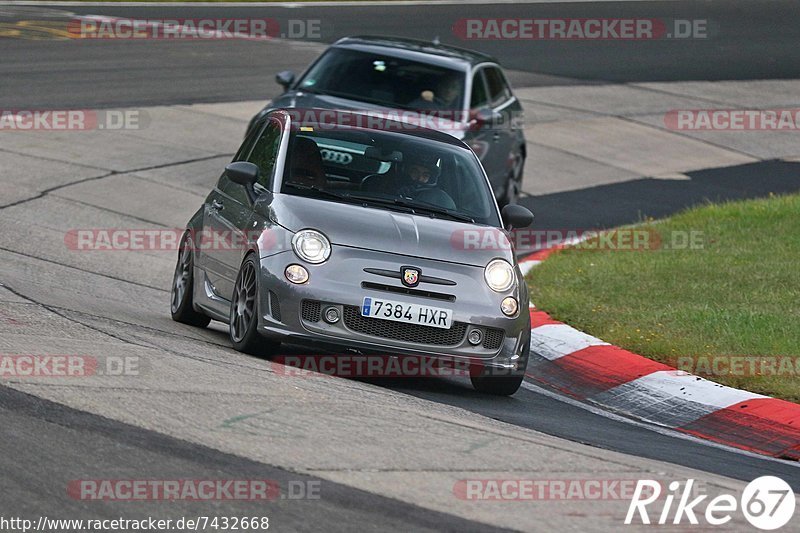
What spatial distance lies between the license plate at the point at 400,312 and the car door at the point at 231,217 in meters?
1.05

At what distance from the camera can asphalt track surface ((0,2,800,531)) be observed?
5.88 m

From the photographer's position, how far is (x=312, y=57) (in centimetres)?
2678

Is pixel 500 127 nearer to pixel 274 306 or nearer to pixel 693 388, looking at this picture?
pixel 693 388

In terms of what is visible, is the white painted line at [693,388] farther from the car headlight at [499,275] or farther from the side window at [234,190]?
the side window at [234,190]

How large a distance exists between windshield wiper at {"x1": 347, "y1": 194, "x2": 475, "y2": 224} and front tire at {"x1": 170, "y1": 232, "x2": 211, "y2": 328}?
1612mm

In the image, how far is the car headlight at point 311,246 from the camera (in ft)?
28.2

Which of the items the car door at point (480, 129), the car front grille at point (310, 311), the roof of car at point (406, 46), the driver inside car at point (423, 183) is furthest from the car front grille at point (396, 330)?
the roof of car at point (406, 46)

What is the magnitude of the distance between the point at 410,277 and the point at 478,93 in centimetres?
790

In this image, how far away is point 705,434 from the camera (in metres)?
8.68

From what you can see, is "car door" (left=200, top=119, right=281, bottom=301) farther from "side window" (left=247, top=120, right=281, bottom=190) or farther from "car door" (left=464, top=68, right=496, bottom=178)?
"car door" (left=464, top=68, right=496, bottom=178)

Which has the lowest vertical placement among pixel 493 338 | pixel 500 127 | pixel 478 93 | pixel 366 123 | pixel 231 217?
pixel 493 338

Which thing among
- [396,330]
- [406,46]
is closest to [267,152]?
[396,330]

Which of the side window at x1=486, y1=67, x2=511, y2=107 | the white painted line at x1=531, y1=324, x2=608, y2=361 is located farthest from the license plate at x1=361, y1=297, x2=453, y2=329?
Answer: the side window at x1=486, y1=67, x2=511, y2=107

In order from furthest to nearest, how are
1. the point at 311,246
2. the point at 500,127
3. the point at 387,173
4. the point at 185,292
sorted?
the point at 500,127
the point at 185,292
the point at 387,173
the point at 311,246
